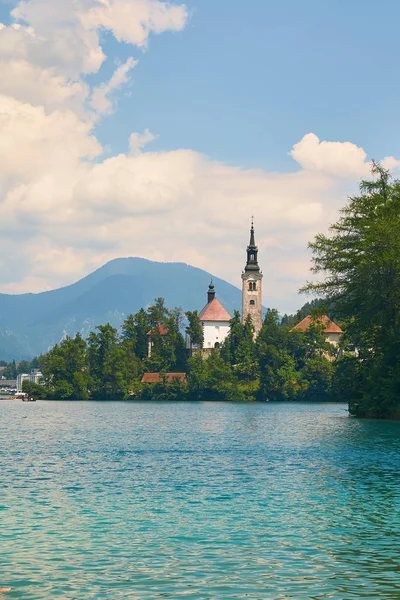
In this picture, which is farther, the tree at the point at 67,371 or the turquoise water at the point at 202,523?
the tree at the point at 67,371

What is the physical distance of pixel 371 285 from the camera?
212 ft

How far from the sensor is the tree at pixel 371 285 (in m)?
64.6

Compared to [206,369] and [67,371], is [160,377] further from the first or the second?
[67,371]

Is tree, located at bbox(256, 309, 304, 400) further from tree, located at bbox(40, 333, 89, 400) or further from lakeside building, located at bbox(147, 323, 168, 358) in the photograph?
tree, located at bbox(40, 333, 89, 400)

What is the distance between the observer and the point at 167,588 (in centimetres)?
1631

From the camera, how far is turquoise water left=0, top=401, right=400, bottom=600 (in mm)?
16719

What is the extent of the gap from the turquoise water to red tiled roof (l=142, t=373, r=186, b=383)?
127 m

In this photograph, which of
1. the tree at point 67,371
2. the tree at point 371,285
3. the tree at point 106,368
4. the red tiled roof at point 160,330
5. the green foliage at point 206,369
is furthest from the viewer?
the red tiled roof at point 160,330

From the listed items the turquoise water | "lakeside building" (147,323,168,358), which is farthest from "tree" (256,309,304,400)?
the turquoise water

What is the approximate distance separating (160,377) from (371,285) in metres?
113

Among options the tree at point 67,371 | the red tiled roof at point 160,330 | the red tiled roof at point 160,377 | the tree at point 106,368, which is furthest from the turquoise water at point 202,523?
the red tiled roof at point 160,330

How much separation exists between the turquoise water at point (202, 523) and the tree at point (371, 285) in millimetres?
19776

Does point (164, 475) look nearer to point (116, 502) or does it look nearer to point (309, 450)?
point (116, 502)

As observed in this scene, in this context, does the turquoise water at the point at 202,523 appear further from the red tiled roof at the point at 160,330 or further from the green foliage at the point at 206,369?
the red tiled roof at the point at 160,330
